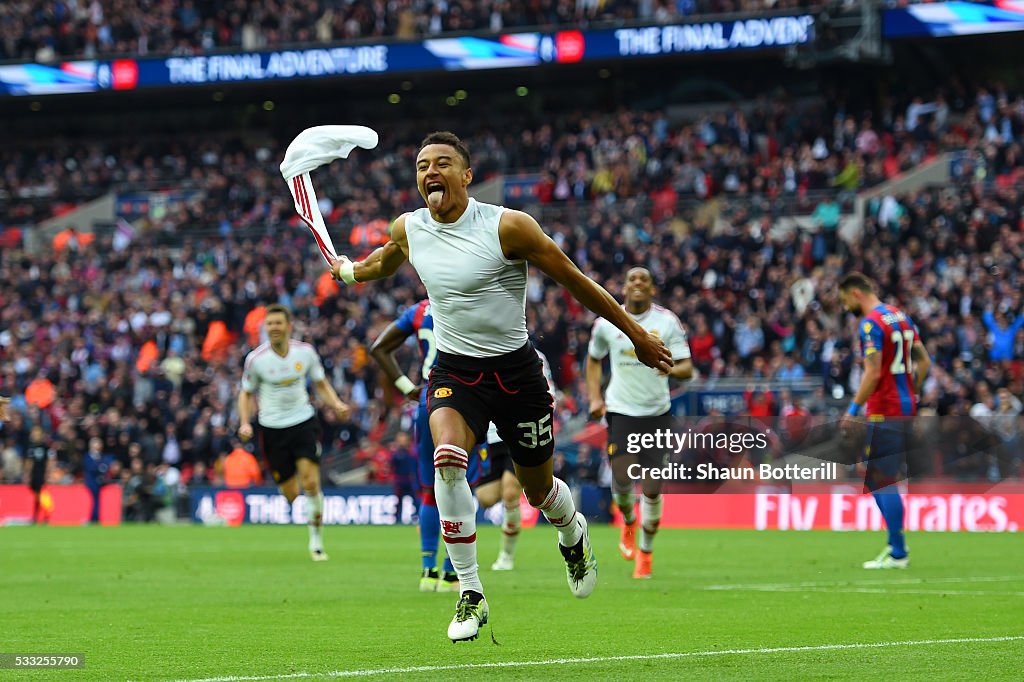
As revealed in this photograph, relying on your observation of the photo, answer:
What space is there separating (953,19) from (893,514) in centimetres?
2417

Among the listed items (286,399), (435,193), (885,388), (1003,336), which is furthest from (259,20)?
(435,193)

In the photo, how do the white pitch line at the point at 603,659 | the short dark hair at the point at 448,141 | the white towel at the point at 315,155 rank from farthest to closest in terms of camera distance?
1. the white towel at the point at 315,155
2. the short dark hair at the point at 448,141
3. the white pitch line at the point at 603,659

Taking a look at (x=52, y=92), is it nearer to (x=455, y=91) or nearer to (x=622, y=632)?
(x=455, y=91)

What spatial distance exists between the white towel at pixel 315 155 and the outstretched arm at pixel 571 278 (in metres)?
1.51

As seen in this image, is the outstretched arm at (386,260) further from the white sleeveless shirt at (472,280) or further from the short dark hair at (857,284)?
the short dark hair at (857,284)

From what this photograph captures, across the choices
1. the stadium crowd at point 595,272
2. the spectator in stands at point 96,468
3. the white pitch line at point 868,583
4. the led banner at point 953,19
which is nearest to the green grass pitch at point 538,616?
the white pitch line at point 868,583

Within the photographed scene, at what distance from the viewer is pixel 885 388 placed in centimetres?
1484

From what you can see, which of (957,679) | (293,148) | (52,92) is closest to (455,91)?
(52,92)

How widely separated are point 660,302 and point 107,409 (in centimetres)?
1198

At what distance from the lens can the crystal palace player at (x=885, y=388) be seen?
14.6m

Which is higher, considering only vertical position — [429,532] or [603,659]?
[603,659]

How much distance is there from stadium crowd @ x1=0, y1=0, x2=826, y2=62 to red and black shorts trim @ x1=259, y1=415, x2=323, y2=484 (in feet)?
79.3

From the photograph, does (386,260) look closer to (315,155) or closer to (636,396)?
(315,155)

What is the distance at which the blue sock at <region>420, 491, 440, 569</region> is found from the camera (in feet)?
42.9
